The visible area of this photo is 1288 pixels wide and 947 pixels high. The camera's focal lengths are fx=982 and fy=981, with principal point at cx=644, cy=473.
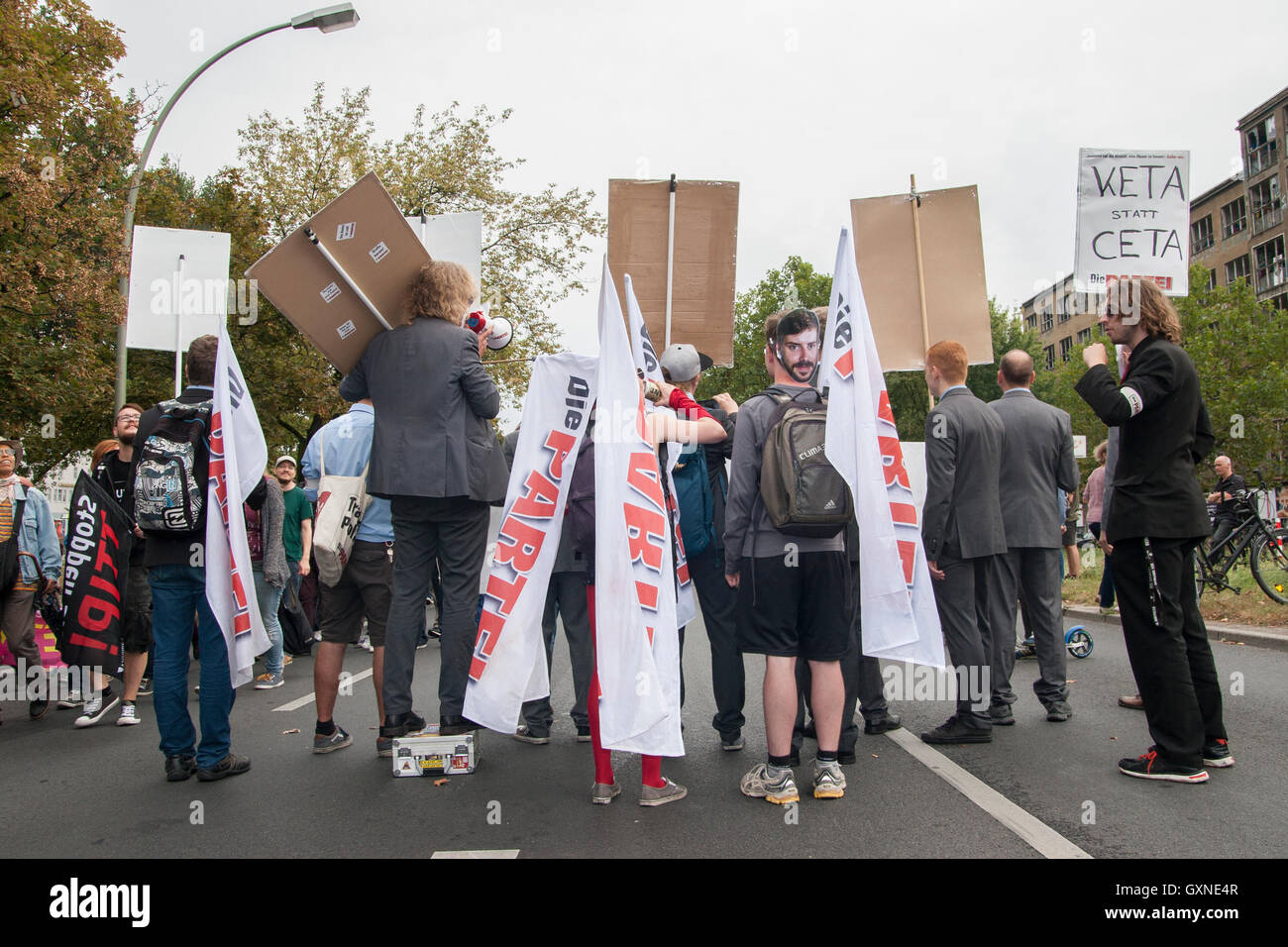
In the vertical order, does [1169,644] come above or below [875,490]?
below

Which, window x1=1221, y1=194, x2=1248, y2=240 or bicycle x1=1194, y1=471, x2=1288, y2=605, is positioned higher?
window x1=1221, y1=194, x2=1248, y2=240

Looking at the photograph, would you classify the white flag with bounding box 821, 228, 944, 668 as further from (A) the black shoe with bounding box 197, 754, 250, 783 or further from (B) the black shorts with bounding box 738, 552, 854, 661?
(A) the black shoe with bounding box 197, 754, 250, 783

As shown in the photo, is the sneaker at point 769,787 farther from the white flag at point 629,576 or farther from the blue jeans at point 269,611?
the blue jeans at point 269,611

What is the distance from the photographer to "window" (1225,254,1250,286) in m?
57.5

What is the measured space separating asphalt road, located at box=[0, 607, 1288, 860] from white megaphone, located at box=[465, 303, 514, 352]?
7.32 ft

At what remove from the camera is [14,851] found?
3.85m

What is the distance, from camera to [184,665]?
490 cm

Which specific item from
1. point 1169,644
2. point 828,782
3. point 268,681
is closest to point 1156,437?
point 1169,644

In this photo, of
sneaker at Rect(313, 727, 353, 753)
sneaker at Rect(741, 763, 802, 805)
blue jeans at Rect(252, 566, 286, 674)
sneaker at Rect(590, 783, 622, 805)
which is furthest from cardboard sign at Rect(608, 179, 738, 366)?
blue jeans at Rect(252, 566, 286, 674)

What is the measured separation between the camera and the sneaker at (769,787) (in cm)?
420

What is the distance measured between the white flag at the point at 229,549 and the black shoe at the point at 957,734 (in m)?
3.55

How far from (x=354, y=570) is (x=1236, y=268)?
66.3 m

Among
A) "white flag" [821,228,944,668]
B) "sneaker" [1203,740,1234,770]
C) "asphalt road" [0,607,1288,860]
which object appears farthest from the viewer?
"sneaker" [1203,740,1234,770]

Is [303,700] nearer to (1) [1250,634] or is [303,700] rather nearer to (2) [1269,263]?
(1) [1250,634]
